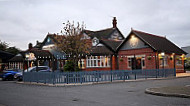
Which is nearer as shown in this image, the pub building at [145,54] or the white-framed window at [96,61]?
the pub building at [145,54]

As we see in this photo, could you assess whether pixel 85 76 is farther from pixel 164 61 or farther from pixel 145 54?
pixel 164 61

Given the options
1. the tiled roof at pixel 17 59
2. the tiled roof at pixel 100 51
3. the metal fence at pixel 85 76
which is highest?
the tiled roof at pixel 100 51

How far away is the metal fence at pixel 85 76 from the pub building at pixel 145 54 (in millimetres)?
4564

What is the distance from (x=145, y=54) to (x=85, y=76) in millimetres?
12940

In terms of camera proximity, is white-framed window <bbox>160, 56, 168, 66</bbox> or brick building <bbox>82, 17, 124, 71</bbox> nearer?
white-framed window <bbox>160, 56, 168, 66</bbox>

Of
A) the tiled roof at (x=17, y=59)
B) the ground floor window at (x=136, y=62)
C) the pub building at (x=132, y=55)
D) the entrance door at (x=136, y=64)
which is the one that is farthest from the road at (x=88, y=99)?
the tiled roof at (x=17, y=59)

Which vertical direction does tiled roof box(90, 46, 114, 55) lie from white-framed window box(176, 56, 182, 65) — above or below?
above

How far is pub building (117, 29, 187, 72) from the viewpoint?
26.5 meters

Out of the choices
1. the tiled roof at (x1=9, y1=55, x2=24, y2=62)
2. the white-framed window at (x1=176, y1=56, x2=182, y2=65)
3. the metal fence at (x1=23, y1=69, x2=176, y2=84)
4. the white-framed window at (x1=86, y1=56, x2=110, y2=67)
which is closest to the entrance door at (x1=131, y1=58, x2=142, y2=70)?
the white-framed window at (x1=86, y1=56, x2=110, y2=67)

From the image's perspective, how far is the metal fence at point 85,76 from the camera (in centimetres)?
1702

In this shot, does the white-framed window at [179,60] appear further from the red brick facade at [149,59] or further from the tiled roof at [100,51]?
the tiled roof at [100,51]

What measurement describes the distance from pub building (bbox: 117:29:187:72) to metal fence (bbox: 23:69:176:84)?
4564 millimetres

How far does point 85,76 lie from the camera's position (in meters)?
17.4

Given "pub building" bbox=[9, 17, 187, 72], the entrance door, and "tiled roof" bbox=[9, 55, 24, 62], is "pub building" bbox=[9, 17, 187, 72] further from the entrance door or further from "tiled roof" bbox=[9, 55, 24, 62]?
"tiled roof" bbox=[9, 55, 24, 62]
